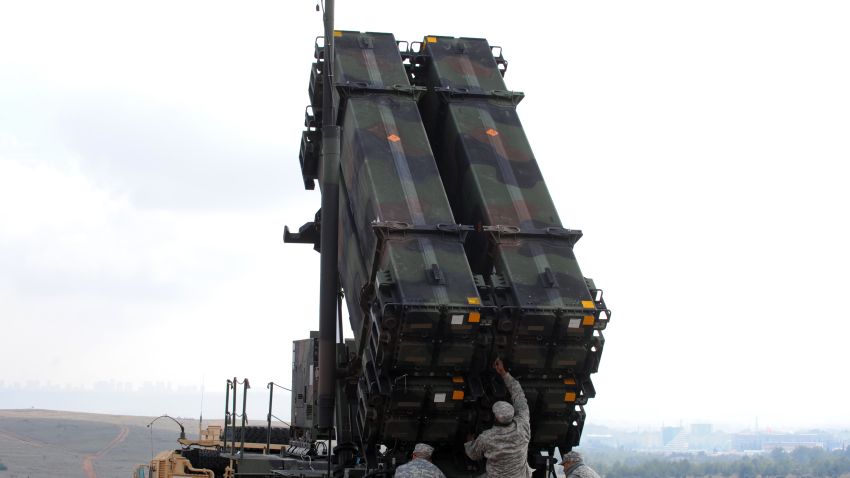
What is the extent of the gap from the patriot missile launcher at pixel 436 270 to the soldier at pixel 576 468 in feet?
4.46

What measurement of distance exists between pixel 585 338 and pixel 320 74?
4.75 m

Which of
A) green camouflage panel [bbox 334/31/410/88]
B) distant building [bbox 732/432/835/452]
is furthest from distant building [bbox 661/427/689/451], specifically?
green camouflage panel [bbox 334/31/410/88]

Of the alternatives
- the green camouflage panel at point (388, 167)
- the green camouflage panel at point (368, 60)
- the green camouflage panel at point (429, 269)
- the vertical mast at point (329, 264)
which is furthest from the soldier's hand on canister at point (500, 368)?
the green camouflage panel at point (368, 60)

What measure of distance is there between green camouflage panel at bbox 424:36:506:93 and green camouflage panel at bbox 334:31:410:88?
0.47m

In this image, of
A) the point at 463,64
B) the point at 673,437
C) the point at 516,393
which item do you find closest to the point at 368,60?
the point at 463,64

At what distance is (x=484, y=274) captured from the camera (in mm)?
10984

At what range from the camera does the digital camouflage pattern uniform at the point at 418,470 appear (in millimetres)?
8927

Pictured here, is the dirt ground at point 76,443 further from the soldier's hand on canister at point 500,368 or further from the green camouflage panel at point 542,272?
the soldier's hand on canister at point 500,368

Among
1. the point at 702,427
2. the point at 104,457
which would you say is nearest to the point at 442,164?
the point at 104,457

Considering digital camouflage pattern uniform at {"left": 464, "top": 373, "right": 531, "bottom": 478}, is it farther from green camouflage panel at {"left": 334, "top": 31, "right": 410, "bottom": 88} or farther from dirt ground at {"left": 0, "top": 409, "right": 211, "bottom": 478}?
dirt ground at {"left": 0, "top": 409, "right": 211, "bottom": 478}

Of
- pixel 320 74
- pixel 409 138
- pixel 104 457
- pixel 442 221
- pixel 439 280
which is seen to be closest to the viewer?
pixel 439 280

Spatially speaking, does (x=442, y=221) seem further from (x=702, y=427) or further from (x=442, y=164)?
(x=702, y=427)

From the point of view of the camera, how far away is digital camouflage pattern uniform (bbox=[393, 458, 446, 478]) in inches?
351

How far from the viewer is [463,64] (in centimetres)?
1238
